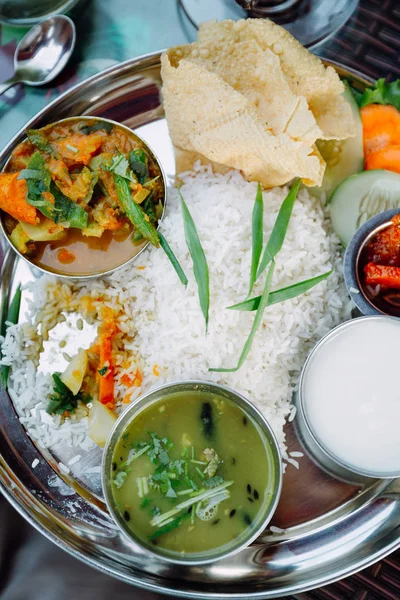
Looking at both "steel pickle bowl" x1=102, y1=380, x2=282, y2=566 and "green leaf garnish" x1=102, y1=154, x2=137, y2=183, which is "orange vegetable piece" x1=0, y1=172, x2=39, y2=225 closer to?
"green leaf garnish" x1=102, y1=154, x2=137, y2=183

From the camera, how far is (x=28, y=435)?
239cm

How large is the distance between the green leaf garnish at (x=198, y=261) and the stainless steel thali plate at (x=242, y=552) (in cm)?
66

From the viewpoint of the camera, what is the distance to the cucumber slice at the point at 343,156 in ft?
7.72

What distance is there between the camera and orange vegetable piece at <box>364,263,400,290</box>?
2.10m

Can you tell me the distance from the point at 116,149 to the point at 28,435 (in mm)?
1156

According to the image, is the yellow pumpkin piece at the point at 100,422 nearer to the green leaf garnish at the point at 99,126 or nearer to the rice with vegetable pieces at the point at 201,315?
the rice with vegetable pieces at the point at 201,315

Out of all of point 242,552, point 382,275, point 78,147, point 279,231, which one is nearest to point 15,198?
point 78,147

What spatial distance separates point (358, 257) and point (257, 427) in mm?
701

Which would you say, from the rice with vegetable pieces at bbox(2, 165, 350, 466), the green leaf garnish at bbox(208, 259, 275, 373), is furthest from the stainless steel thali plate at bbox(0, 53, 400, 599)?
the green leaf garnish at bbox(208, 259, 275, 373)

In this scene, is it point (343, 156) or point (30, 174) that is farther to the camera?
point (343, 156)

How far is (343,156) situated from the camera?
2.37 metres

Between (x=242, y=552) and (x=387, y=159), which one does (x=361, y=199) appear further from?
(x=242, y=552)

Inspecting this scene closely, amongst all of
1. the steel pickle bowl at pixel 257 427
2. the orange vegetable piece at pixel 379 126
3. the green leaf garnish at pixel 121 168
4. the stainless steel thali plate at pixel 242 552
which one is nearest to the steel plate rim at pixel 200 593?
the stainless steel thali plate at pixel 242 552

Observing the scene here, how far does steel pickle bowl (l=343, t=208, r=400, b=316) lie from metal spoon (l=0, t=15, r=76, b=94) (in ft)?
4.74
